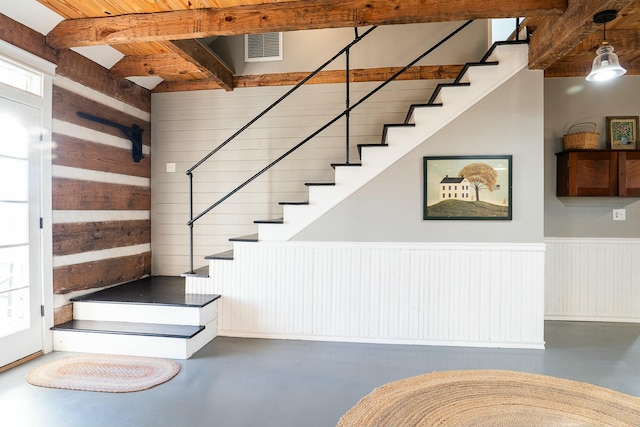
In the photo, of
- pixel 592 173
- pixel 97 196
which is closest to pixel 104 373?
pixel 97 196

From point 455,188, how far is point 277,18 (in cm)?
212

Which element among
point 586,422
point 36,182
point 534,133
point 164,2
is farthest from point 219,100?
point 586,422

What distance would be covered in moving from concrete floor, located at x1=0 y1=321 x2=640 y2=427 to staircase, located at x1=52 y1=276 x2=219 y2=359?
0.53 ft

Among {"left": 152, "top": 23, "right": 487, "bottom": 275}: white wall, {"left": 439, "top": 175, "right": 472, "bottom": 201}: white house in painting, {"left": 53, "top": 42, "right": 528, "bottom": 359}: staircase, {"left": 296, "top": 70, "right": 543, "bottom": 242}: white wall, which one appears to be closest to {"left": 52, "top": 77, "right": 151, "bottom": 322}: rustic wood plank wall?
{"left": 152, "top": 23, "right": 487, "bottom": 275}: white wall

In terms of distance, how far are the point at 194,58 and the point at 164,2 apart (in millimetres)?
737

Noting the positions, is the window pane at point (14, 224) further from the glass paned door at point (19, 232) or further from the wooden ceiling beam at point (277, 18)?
the wooden ceiling beam at point (277, 18)

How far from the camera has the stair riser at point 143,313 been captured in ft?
11.2

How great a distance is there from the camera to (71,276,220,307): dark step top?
137 inches

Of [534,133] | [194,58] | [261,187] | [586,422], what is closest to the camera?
[586,422]

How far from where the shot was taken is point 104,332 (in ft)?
10.7

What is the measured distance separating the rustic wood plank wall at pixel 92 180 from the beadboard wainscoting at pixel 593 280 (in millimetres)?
4790

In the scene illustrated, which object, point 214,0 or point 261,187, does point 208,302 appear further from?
point 214,0

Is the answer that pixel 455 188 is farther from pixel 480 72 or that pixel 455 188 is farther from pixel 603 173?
pixel 603 173

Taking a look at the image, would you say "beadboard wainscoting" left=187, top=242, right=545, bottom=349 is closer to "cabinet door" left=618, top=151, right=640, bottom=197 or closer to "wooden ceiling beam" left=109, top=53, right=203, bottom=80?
"cabinet door" left=618, top=151, right=640, bottom=197
